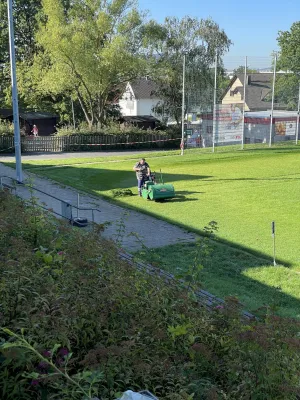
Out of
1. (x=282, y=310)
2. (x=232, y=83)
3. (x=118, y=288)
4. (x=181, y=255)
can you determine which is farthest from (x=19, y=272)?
(x=232, y=83)

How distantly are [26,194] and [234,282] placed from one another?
1236cm

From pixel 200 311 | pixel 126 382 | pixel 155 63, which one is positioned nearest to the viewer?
pixel 126 382

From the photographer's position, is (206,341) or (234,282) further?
(234,282)

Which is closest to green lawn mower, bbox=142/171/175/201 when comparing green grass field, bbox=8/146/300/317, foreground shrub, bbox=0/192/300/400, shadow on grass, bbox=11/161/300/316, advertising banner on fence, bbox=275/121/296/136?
green grass field, bbox=8/146/300/317

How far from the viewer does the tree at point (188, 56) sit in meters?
49.8

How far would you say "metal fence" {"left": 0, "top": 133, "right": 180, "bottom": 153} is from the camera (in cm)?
3981

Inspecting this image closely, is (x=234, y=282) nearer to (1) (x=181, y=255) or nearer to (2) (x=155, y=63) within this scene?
(1) (x=181, y=255)

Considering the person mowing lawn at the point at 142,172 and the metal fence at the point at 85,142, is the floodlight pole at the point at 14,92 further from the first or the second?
the metal fence at the point at 85,142

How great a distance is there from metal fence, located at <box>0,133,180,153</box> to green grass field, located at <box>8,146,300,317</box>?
5914mm

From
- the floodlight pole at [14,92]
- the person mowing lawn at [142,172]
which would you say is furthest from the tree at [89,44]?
the person mowing lawn at [142,172]

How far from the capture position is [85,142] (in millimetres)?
42469

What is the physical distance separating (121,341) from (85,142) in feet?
129

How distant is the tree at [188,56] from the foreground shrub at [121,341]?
45448mm

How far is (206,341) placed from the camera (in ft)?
→ 14.5
